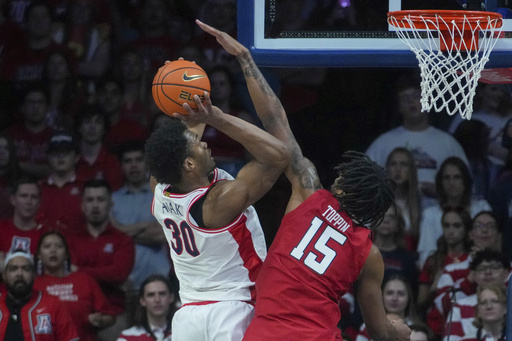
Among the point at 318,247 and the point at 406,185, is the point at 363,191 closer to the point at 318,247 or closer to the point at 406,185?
the point at 318,247

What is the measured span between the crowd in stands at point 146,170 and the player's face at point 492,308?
0.02 m

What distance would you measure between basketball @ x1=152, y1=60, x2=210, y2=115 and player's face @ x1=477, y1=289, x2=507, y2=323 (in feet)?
9.98

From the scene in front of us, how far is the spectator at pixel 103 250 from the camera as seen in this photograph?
265 inches

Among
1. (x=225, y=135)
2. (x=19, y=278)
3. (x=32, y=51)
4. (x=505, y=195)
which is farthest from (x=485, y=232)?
(x=32, y=51)

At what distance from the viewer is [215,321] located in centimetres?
420

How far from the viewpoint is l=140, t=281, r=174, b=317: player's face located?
6383mm

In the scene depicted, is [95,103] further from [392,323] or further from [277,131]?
[392,323]

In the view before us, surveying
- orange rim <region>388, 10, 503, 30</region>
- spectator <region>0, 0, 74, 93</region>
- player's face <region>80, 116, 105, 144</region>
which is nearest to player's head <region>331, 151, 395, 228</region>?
orange rim <region>388, 10, 503, 30</region>

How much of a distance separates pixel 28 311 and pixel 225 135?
2034 mm

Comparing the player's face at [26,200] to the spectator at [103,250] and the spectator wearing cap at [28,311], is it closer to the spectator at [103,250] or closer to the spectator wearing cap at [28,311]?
the spectator at [103,250]

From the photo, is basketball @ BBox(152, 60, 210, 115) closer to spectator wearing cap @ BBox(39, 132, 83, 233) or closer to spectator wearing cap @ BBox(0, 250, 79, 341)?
spectator wearing cap @ BBox(0, 250, 79, 341)

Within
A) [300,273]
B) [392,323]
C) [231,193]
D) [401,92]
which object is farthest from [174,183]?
[401,92]

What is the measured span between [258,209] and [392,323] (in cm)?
290

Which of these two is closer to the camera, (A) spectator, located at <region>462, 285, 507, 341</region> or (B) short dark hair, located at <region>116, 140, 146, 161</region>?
(A) spectator, located at <region>462, 285, 507, 341</region>
